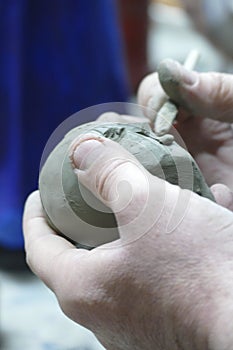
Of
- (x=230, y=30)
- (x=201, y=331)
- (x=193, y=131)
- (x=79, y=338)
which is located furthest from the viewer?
(x=230, y=30)

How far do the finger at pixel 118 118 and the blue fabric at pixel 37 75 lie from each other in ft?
2.05

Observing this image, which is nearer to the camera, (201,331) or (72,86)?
(201,331)

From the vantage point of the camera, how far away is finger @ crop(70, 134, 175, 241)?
0.53m

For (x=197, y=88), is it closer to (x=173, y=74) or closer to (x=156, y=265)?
(x=173, y=74)

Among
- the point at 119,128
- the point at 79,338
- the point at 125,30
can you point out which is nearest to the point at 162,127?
the point at 119,128

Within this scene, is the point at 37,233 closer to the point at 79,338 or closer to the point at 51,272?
the point at 51,272

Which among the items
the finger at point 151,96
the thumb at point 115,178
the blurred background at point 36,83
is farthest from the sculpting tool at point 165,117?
the blurred background at point 36,83

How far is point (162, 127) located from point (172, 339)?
10.7 inches

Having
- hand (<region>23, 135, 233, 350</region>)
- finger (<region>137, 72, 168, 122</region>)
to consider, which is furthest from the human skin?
finger (<region>137, 72, 168, 122</region>)

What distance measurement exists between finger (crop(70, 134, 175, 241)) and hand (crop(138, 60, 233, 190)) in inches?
9.1

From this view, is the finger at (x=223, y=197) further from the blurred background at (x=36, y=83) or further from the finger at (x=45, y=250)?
the blurred background at (x=36, y=83)

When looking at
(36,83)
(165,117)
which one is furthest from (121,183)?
(36,83)

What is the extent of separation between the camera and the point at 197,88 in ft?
2.63

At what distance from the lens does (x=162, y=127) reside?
29.1 inches
